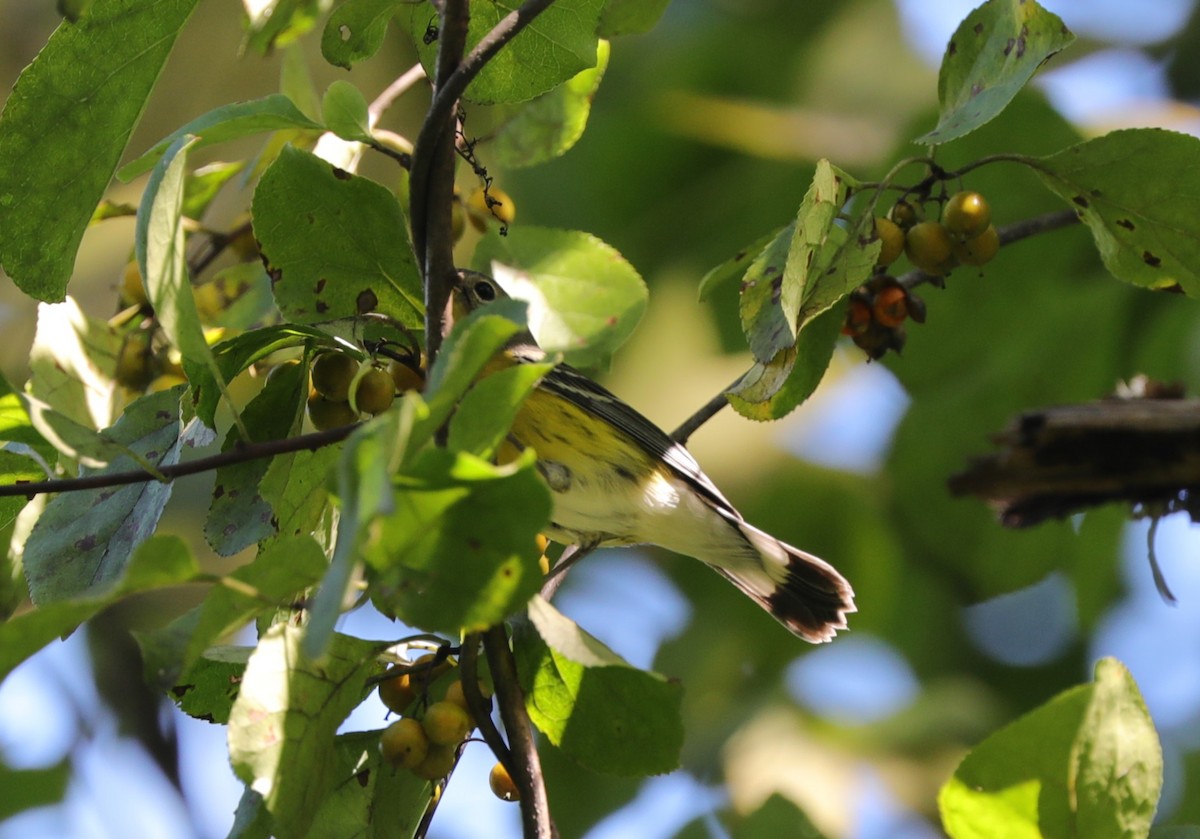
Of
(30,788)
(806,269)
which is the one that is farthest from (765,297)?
(30,788)

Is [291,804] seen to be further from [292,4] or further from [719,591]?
[719,591]

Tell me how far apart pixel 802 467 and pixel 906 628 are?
854 millimetres

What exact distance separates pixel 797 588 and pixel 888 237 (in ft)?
4.98

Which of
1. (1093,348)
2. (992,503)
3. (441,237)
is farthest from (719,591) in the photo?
(441,237)

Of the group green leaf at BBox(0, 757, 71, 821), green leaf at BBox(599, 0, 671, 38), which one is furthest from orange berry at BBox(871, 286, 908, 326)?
green leaf at BBox(0, 757, 71, 821)

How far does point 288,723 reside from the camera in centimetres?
166

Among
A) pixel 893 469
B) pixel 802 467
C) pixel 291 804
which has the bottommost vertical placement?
pixel 802 467

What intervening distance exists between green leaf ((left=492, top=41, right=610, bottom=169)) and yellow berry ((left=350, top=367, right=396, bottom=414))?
809 millimetres

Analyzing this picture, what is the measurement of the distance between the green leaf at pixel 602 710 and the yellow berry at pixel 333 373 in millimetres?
491

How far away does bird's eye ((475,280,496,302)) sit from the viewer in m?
3.36

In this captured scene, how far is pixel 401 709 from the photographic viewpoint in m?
2.12

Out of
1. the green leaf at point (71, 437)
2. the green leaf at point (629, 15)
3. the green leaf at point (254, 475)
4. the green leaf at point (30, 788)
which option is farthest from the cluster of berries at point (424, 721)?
the green leaf at point (30, 788)

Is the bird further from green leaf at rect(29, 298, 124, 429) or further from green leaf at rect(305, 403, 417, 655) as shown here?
green leaf at rect(305, 403, 417, 655)

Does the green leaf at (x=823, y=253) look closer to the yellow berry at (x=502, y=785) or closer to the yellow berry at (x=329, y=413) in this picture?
the yellow berry at (x=329, y=413)
